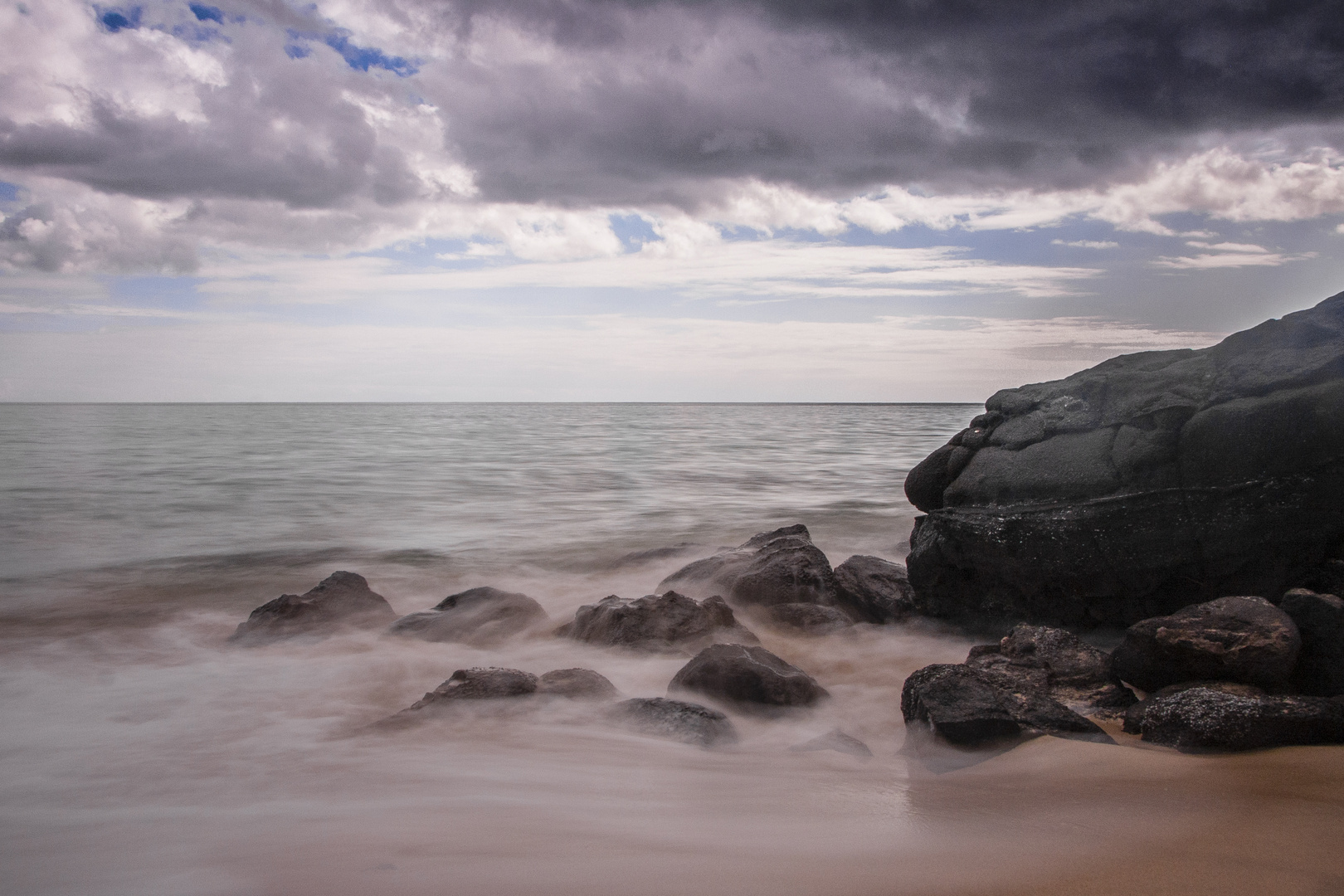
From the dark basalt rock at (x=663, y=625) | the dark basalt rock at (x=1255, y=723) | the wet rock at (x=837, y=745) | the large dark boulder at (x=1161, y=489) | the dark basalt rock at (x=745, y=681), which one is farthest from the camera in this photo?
the dark basalt rock at (x=663, y=625)

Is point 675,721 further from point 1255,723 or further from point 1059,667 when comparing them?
point 1255,723

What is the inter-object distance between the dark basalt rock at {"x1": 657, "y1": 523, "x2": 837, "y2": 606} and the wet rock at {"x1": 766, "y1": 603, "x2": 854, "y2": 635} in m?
0.09

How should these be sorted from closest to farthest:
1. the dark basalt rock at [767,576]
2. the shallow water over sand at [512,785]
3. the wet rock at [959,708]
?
the shallow water over sand at [512,785] < the wet rock at [959,708] < the dark basalt rock at [767,576]

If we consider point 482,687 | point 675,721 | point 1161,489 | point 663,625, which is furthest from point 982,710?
point 482,687

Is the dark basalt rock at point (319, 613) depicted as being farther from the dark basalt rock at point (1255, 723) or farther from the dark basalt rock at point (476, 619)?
the dark basalt rock at point (1255, 723)

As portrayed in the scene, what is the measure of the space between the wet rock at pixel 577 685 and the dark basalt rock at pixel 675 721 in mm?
245

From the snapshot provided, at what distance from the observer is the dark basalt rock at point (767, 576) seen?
6.31 metres

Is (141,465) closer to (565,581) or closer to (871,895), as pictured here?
(565,581)

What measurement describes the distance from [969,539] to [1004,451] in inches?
27.5

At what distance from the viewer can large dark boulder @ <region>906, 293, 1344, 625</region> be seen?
4613mm

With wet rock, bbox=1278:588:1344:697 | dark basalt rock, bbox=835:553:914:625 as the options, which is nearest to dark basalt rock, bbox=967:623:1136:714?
wet rock, bbox=1278:588:1344:697

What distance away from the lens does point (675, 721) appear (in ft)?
13.1

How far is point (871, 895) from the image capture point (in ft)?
7.62

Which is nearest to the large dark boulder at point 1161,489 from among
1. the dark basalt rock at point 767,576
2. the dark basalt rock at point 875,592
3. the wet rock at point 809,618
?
the dark basalt rock at point 875,592
